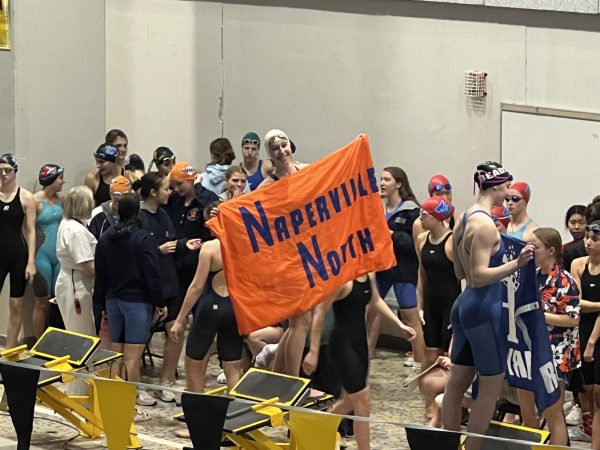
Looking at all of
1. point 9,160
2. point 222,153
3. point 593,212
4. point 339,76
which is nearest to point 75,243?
point 9,160

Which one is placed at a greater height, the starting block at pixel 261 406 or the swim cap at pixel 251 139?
the swim cap at pixel 251 139

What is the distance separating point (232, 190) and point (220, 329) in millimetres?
2242

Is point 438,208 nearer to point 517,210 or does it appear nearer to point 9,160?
point 517,210

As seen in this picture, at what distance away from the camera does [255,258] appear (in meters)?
11.3

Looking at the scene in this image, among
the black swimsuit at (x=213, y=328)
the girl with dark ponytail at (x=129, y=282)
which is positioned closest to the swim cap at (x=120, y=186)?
the girl with dark ponytail at (x=129, y=282)

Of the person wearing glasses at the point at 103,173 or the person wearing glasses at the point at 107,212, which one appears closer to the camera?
the person wearing glasses at the point at 107,212

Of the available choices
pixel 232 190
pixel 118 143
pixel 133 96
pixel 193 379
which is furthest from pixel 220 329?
pixel 133 96

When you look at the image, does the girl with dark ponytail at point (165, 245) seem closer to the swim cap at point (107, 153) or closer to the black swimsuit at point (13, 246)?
the black swimsuit at point (13, 246)

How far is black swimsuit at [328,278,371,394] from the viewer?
10.7 metres

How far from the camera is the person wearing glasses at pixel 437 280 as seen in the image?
12305 millimetres

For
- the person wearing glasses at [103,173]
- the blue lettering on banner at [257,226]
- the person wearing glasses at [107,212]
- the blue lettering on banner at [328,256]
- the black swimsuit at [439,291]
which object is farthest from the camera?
the person wearing glasses at [103,173]

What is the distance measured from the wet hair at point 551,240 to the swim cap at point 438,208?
4.04ft

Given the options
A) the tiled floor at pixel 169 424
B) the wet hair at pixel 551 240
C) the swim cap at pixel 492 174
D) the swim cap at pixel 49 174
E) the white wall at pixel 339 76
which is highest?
the white wall at pixel 339 76

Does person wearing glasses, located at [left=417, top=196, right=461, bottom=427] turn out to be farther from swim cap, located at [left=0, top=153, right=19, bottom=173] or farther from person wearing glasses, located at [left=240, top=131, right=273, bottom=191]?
swim cap, located at [left=0, top=153, right=19, bottom=173]
